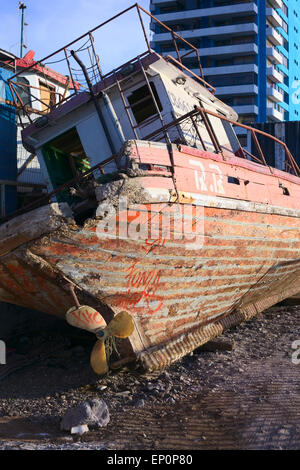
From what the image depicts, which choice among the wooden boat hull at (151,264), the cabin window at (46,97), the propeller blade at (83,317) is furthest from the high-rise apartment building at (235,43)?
the propeller blade at (83,317)

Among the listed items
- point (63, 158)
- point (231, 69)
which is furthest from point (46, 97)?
point (231, 69)

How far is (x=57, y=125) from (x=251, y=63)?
40560mm

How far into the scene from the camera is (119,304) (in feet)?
15.6

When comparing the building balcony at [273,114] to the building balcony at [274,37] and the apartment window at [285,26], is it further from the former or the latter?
the apartment window at [285,26]

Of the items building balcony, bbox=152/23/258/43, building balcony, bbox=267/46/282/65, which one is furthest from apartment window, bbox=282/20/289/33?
building balcony, bbox=152/23/258/43

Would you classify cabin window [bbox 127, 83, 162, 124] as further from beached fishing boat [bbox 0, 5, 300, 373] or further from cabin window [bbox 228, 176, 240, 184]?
cabin window [bbox 228, 176, 240, 184]

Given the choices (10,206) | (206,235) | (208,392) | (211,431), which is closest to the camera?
(211,431)

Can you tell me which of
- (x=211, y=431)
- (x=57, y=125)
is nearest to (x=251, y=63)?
(x=57, y=125)

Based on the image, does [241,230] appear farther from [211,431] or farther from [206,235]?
[211,431]

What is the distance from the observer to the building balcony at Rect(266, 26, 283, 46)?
143ft

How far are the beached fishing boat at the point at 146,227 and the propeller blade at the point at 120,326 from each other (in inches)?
0.4

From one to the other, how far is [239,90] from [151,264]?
133 feet

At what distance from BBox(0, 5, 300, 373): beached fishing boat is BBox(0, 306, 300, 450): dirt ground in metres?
0.35

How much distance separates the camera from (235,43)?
1713 inches
